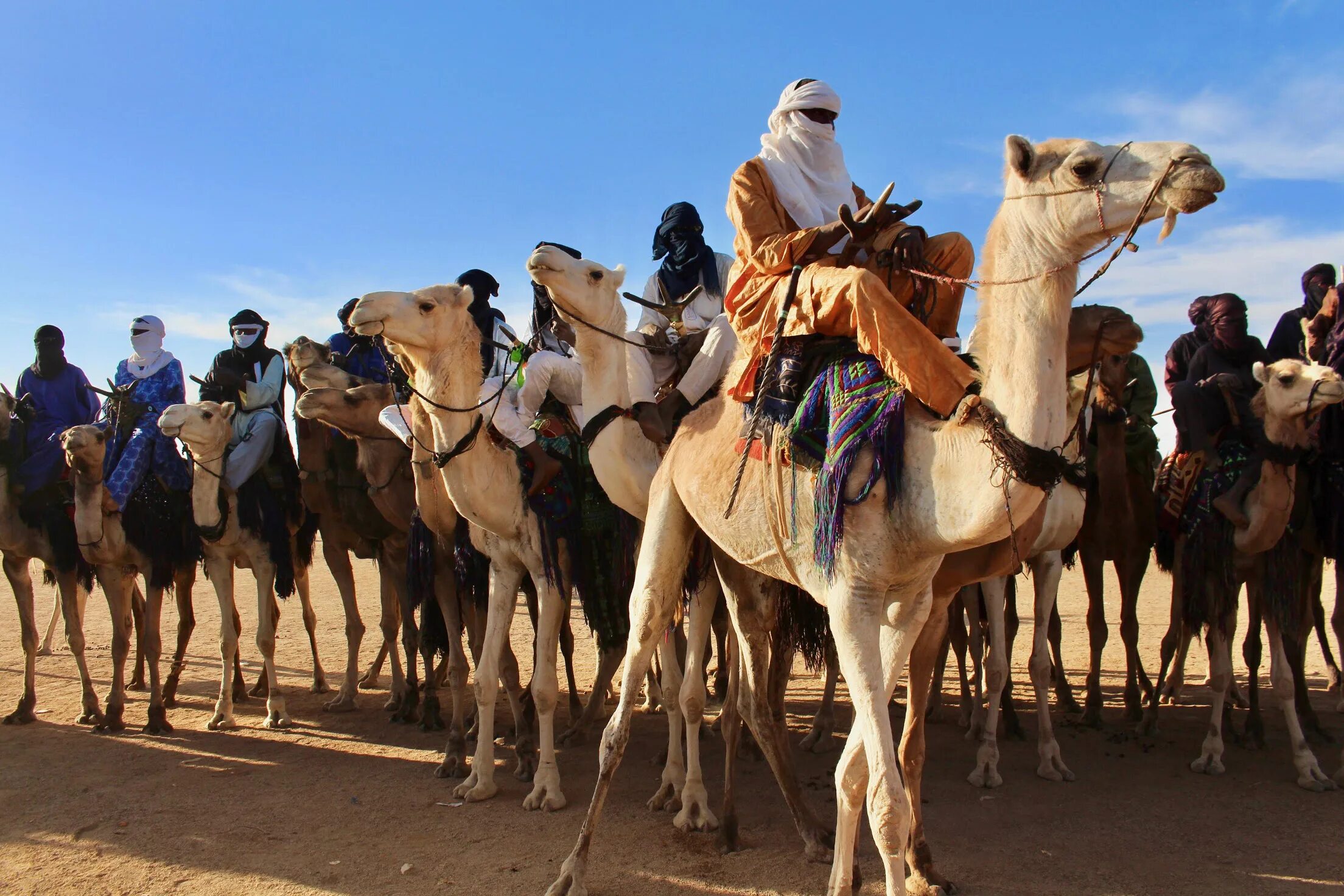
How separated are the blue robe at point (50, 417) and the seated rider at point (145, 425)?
38 centimetres

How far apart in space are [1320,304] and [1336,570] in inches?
83.0

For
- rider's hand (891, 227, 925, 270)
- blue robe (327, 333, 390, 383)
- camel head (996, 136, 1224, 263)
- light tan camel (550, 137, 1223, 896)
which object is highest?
blue robe (327, 333, 390, 383)

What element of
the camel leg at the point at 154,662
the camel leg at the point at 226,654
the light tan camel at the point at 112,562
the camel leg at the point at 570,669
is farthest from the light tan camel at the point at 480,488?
the light tan camel at the point at 112,562

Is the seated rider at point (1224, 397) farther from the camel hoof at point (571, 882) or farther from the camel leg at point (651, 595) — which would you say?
the camel hoof at point (571, 882)


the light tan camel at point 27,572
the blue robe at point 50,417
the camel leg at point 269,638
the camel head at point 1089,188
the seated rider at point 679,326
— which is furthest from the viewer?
the blue robe at point 50,417

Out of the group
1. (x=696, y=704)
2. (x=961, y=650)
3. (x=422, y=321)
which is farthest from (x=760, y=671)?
(x=961, y=650)

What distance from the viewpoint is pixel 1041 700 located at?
6.79m

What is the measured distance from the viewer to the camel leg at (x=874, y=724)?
370 cm

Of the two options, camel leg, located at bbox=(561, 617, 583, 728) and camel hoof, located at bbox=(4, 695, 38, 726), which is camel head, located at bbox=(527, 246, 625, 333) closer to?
camel leg, located at bbox=(561, 617, 583, 728)

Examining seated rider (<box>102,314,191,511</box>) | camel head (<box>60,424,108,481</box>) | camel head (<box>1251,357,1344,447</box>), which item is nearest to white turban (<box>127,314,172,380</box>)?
seated rider (<box>102,314,191,511</box>)

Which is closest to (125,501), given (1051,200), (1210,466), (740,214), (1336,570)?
(740,214)

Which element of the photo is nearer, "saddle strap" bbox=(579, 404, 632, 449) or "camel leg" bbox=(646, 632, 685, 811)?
"saddle strap" bbox=(579, 404, 632, 449)

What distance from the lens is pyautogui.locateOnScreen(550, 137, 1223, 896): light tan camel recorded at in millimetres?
3344

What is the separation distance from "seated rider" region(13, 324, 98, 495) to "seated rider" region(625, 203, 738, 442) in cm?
591
